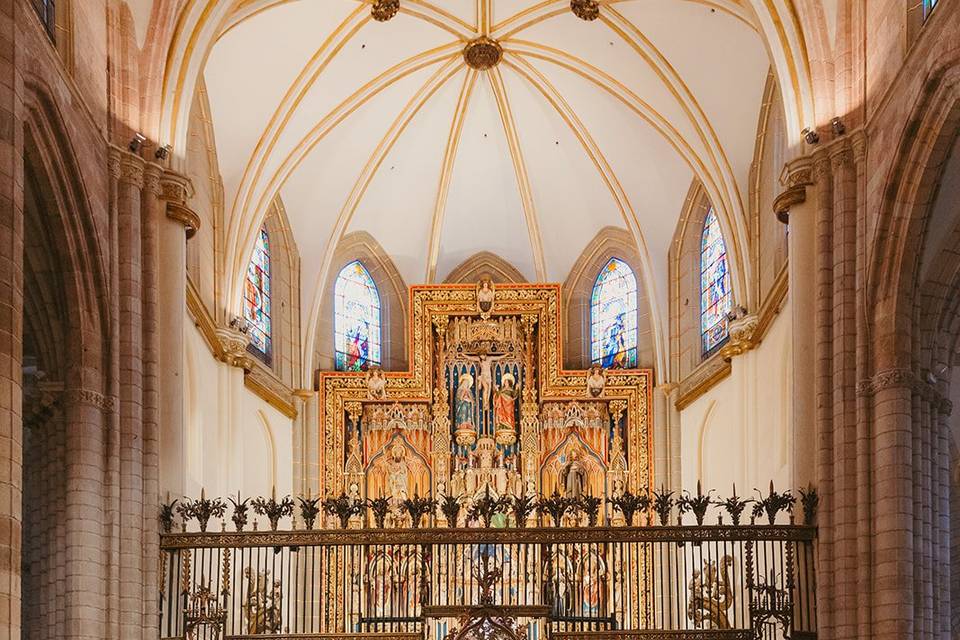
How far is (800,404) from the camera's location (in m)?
19.0

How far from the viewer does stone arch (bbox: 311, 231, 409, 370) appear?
30.2 metres

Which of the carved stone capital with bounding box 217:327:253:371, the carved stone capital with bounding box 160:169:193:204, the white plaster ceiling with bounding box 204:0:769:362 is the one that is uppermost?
the white plaster ceiling with bounding box 204:0:769:362

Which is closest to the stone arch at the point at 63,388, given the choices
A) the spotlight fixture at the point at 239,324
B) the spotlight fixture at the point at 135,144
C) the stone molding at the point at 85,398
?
the stone molding at the point at 85,398

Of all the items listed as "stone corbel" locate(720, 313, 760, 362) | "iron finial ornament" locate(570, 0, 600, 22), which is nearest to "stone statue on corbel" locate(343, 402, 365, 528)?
"stone corbel" locate(720, 313, 760, 362)

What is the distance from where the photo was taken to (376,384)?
94.7 ft

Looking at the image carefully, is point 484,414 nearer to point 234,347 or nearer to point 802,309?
point 234,347

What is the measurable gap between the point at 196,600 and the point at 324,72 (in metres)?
10.3

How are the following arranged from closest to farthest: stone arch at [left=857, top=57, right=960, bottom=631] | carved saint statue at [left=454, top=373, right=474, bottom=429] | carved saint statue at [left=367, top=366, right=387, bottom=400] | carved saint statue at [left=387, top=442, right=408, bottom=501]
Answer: stone arch at [left=857, top=57, right=960, bottom=631]
carved saint statue at [left=387, top=442, right=408, bottom=501]
carved saint statue at [left=367, top=366, right=387, bottom=400]
carved saint statue at [left=454, top=373, right=474, bottom=429]

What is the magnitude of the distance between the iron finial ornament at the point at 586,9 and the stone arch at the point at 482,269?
23.2 feet

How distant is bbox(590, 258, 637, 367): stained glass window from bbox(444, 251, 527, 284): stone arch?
5.30ft

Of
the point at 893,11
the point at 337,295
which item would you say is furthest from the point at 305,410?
the point at 893,11

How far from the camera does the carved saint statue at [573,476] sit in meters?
28.7

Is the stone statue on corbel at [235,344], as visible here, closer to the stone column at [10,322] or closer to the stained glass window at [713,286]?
the stained glass window at [713,286]

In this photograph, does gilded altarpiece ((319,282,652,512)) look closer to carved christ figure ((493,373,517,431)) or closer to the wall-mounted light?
carved christ figure ((493,373,517,431))
